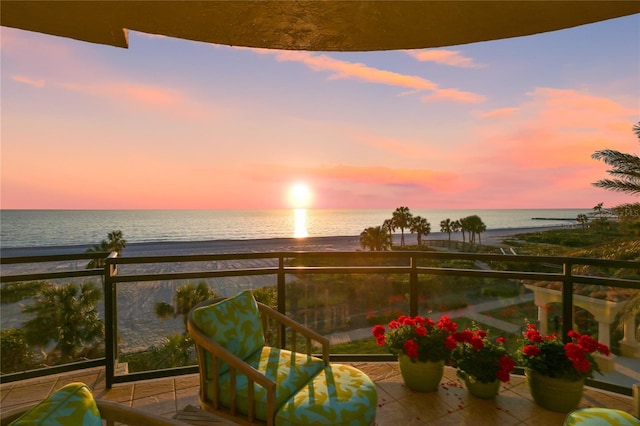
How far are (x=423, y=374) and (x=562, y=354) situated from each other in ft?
3.64

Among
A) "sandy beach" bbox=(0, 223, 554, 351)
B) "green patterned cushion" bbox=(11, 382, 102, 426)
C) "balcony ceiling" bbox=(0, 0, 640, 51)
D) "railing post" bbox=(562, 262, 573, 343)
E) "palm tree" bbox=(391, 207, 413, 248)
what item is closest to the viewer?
"green patterned cushion" bbox=(11, 382, 102, 426)

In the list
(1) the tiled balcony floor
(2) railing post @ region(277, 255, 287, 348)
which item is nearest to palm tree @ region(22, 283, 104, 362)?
(1) the tiled balcony floor

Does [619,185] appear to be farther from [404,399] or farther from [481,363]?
[404,399]

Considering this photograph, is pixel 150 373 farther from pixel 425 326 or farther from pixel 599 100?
pixel 599 100

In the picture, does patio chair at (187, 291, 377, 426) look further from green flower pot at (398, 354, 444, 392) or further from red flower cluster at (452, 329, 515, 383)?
red flower cluster at (452, 329, 515, 383)

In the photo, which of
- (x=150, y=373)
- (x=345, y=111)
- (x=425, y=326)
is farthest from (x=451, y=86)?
(x=150, y=373)

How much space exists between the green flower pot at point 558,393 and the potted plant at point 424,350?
704mm

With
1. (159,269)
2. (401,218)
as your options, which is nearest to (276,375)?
(159,269)

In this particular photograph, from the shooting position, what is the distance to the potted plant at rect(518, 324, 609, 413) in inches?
108

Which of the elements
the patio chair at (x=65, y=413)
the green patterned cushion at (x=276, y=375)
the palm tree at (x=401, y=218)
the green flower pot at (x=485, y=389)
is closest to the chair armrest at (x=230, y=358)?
the green patterned cushion at (x=276, y=375)

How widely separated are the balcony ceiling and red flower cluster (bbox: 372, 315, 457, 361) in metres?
2.32

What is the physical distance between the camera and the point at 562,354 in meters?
2.83

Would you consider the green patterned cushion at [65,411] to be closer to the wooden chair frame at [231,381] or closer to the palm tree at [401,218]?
the wooden chair frame at [231,381]

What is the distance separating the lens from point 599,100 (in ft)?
23.1
